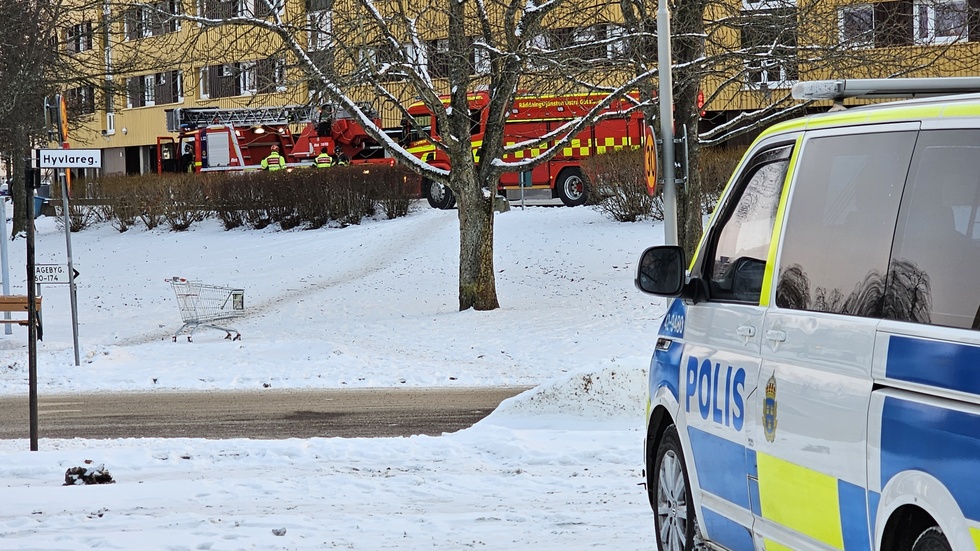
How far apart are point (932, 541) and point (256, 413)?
1040 centimetres

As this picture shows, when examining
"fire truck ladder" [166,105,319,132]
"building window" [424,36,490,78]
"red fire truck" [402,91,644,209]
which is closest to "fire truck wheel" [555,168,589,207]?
"red fire truck" [402,91,644,209]

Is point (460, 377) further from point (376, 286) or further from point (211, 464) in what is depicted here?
point (376, 286)

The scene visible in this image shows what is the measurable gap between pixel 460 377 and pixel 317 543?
960cm

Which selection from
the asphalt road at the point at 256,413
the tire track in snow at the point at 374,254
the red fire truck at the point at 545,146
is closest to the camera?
the asphalt road at the point at 256,413

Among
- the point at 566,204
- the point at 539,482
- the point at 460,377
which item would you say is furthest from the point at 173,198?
the point at 539,482

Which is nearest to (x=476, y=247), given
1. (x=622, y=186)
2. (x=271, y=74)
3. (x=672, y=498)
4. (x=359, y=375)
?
(x=271, y=74)

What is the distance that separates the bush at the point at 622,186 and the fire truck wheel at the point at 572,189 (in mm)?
2986

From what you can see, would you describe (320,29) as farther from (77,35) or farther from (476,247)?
(77,35)

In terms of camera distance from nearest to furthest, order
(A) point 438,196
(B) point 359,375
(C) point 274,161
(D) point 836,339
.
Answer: (D) point 836,339, (B) point 359,375, (A) point 438,196, (C) point 274,161

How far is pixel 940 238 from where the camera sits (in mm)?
3428

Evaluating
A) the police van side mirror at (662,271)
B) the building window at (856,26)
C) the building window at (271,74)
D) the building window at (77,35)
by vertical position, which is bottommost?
the police van side mirror at (662,271)

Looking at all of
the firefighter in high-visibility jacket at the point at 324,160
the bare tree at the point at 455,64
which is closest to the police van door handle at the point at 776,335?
the bare tree at the point at 455,64

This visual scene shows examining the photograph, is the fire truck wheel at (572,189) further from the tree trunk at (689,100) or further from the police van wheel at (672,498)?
the police van wheel at (672,498)

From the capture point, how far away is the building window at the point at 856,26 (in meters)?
20.7
